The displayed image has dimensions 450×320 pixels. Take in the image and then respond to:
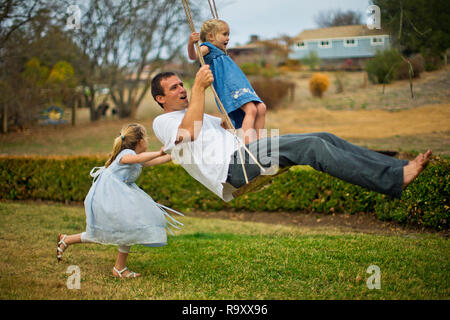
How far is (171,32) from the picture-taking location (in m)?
16.0

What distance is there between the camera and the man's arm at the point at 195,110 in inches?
125

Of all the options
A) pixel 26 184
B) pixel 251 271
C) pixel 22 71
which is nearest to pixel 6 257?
pixel 251 271

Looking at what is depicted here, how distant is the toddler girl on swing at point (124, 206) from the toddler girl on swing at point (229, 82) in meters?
0.72

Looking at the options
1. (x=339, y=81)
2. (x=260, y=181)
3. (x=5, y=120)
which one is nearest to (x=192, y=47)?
(x=260, y=181)

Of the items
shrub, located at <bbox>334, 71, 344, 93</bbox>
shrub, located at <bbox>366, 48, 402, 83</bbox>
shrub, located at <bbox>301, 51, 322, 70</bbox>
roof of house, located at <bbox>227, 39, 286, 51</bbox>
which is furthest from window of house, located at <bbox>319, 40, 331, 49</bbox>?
shrub, located at <bbox>366, 48, 402, 83</bbox>

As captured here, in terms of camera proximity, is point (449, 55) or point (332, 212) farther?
point (449, 55)

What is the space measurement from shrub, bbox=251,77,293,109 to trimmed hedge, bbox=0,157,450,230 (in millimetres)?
7412

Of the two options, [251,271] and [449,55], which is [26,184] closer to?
[251,271]

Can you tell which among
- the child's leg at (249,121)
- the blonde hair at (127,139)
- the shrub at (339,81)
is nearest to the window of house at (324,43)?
the shrub at (339,81)

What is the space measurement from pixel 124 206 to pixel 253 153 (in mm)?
1245

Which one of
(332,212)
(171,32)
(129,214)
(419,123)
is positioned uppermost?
(171,32)

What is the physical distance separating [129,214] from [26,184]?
5.79 metres

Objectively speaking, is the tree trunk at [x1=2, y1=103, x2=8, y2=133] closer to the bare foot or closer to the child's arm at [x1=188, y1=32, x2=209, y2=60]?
the bare foot

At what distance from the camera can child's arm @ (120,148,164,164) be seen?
3.40 meters
